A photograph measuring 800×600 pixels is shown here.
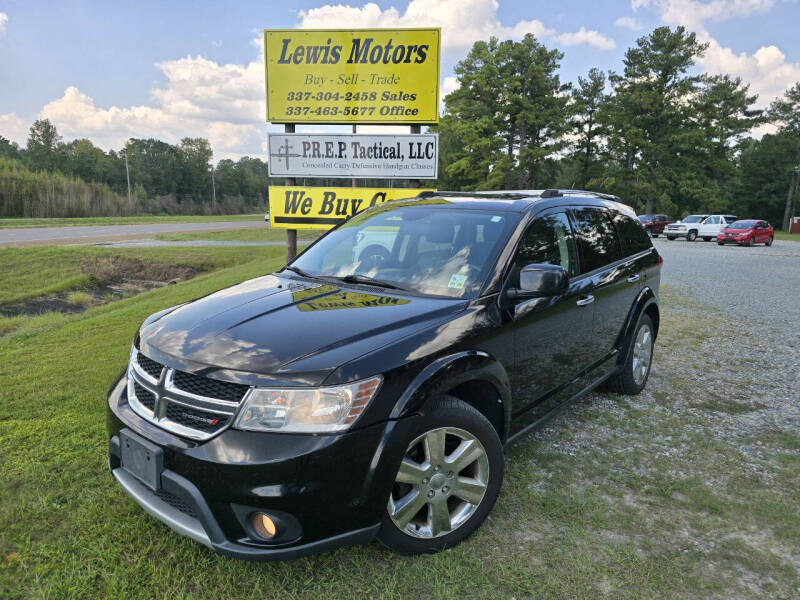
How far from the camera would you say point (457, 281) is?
2.86 metres

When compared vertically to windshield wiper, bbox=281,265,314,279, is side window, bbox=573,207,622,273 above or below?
above

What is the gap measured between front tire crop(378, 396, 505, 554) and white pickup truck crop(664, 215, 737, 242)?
114 ft

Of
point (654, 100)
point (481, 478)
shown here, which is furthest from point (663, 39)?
point (481, 478)

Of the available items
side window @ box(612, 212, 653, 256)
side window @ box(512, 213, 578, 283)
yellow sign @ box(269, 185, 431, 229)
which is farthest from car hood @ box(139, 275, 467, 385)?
yellow sign @ box(269, 185, 431, 229)

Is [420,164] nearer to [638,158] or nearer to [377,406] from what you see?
[377,406]

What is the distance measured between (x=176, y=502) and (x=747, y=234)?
32.7 meters

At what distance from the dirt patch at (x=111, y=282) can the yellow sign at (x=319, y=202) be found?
496cm

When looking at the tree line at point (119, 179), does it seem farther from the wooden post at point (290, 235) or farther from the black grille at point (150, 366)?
the black grille at point (150, 366)

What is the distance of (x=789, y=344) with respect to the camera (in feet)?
21.5

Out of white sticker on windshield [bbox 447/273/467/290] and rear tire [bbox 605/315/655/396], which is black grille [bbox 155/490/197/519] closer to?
white sticker on windshield [bbox 447/273/467/290]

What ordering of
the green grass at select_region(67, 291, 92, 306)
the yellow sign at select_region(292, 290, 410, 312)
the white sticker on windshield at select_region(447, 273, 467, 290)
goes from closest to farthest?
the yellow sign at select_region(292, 290, 410, 312)
the white sticker on windshield at select_region(447, 273, 467, 290)
the green grass at select_region(67, 291, 92, 306)

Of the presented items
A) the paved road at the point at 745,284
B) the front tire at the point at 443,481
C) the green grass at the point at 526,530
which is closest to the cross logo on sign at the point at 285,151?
the green grass at the point at 526,530

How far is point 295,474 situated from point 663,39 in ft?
194

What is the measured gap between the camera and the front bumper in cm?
193
